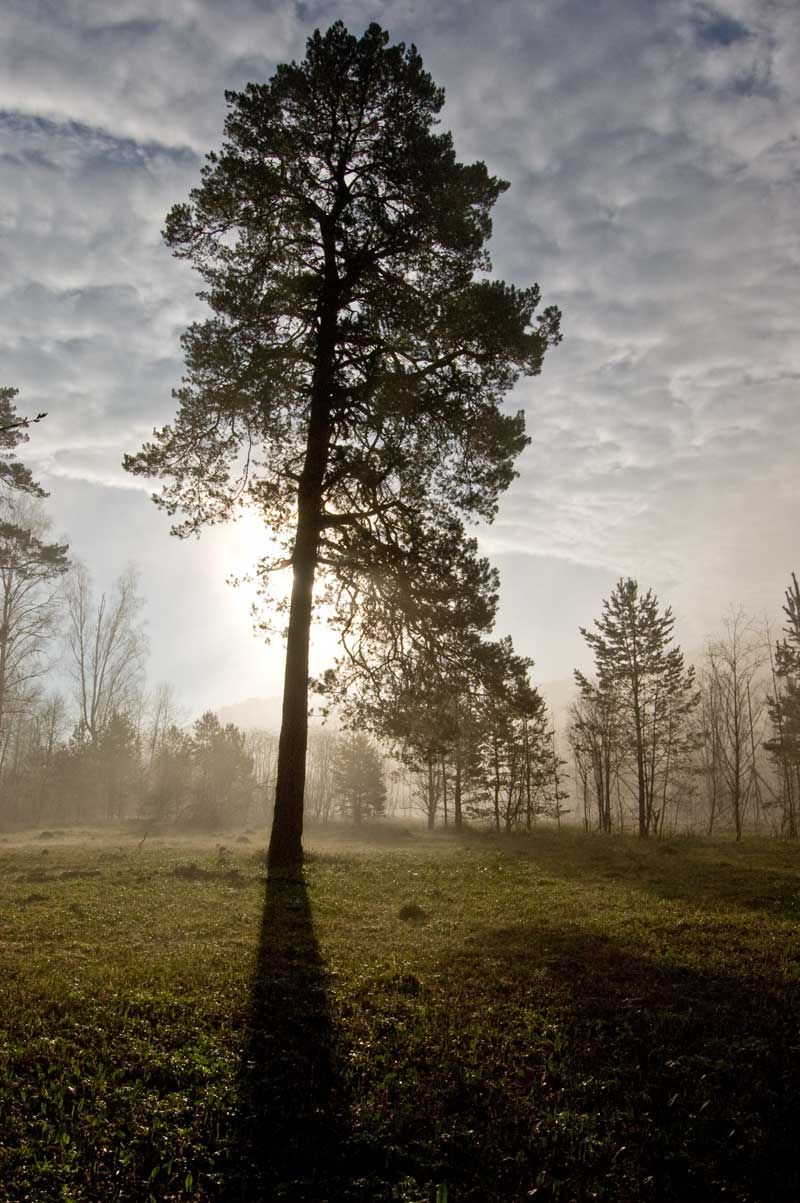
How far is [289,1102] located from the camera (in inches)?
138

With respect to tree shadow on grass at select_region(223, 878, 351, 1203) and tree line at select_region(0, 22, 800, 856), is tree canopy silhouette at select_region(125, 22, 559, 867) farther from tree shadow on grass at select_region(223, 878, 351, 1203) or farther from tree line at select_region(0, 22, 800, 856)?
tree shadow on grass at select_region(223, 878, 351, 1203)

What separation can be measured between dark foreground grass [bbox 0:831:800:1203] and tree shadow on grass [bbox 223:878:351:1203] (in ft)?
0.05

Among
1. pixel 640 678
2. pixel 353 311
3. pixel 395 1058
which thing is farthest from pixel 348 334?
pixel 640 678

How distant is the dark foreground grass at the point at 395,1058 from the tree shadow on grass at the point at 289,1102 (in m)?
0.01

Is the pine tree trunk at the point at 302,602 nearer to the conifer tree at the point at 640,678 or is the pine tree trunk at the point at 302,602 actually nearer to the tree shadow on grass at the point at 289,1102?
the tree shadow on grass at the point at 289,1102

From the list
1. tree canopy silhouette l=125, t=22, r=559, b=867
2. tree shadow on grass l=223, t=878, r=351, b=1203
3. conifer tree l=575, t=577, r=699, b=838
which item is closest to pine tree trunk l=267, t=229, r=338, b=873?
tree canopy silhouette l=125, t=22, r=559, b=867

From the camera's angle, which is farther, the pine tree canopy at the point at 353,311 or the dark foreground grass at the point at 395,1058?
the pine tree canopy at the point at 353,311

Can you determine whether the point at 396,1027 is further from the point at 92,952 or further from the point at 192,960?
the point at 92,952

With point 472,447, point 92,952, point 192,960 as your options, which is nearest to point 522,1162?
point 192,960

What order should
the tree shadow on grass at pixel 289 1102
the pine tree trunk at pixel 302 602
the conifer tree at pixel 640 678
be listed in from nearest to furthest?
the tree shadow on grass at pixel 289 1102 → the pine tree trunk at pixel 302 602 → the conifer tree at pixel 640 678

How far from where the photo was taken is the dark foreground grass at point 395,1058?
2.97 m

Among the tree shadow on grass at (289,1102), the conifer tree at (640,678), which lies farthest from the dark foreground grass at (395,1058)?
the conifer tree at (640,678)

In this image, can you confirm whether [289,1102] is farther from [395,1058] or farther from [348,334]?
[348,334]

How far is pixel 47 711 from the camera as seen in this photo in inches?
2505
